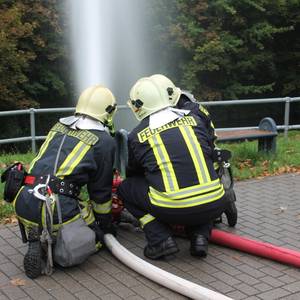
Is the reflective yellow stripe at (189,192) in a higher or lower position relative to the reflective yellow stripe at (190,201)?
higher

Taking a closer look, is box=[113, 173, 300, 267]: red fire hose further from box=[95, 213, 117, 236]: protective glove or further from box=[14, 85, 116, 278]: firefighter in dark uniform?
box=[14, 85, 116, 278]: firefighter in dark uniform

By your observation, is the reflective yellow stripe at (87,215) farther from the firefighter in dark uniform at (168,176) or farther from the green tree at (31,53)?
the green tree at (31,53)

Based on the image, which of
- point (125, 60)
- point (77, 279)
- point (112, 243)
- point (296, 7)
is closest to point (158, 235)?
point (112, 243)

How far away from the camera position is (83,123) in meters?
4.60

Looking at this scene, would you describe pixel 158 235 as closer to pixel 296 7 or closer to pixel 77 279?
pixel 77 279

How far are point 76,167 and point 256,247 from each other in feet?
5.25

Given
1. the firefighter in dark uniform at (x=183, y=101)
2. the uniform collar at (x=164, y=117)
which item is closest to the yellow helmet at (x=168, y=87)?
the firefighter in dark uniform at (x=183, y=101)

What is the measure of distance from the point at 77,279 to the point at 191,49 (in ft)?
45.0

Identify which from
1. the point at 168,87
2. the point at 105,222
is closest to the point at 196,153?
the point at 168,87

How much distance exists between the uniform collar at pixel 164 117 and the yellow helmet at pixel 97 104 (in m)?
0.38

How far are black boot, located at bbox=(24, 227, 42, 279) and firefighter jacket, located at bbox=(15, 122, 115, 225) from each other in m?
0.13

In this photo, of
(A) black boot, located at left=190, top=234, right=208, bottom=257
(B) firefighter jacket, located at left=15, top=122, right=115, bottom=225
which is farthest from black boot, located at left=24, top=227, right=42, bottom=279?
(A) black boot, located at left=190, top=234, right=208, bottom=257

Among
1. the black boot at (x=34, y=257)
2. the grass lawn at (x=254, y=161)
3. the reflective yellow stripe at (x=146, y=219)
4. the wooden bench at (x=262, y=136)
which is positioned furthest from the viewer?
the wooden bench at (x=262, y=136)

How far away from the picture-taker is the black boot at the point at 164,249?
→ 4.40m
